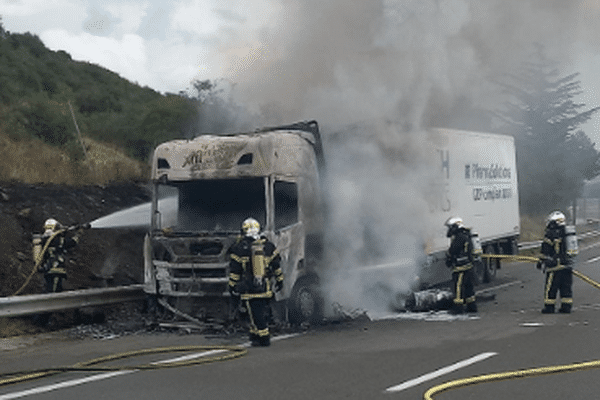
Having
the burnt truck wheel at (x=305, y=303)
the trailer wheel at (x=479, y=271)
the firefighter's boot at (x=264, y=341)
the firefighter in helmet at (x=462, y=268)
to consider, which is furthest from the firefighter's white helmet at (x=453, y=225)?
the trailer wheel at (x=479, y=271)

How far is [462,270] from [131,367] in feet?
21.6

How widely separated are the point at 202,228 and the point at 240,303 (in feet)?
6.29

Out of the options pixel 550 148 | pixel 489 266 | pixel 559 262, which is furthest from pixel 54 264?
pixel 550 148

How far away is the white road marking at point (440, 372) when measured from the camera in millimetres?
6547

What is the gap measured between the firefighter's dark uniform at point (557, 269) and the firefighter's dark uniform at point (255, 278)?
5.11 metres

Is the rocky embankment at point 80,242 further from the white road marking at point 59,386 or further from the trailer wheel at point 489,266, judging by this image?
the trailer wheel at point 489,266

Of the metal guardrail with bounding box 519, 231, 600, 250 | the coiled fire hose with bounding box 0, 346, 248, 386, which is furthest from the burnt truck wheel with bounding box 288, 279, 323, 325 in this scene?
the metal guardrail with bounding box 519, 231, 600, 250

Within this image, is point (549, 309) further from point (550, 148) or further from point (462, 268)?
point (550, 148)

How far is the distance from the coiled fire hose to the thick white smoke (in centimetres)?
290

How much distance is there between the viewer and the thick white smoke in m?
11.5

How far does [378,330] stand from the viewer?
10297mm

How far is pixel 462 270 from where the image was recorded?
12297 millimetres

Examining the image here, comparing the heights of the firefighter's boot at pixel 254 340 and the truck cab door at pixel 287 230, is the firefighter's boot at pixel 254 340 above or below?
below

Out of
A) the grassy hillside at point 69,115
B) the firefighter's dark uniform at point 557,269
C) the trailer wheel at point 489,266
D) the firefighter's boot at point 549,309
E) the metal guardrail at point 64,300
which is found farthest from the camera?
the grassy hillside at point 69,115
